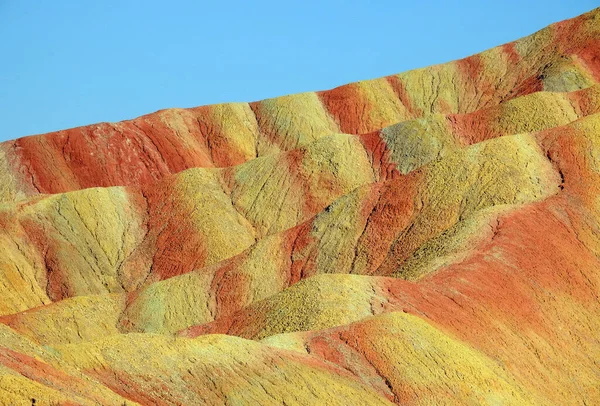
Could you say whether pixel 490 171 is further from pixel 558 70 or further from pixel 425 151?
pixel 558 70

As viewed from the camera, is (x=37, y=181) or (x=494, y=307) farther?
(x=37, y=181)

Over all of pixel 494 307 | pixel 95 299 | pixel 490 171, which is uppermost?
pixel 490 171

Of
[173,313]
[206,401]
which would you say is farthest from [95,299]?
[206,401]

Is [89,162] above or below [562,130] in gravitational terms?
above

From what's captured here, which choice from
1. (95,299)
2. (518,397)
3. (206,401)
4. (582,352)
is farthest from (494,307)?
(95,299)

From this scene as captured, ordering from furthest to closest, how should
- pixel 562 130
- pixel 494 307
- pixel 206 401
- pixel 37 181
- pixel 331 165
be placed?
pixel 37 181
pixel 331 165
pixel 562 130
pixel 494 307
pixel 206 401

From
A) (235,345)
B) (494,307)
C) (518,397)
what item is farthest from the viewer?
(494,307)

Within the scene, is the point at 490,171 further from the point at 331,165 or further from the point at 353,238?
the point at 331,165
